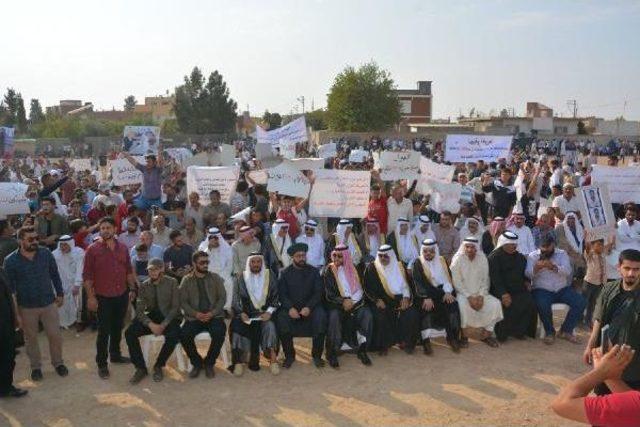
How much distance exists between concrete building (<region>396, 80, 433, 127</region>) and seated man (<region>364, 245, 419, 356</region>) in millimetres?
75942

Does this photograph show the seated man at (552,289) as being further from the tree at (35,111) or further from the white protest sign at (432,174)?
the tree at (35,111)

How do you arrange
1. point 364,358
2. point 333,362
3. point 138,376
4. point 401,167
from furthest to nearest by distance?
point 401,167 < point 364,358 < point 333,362 < point 138,376

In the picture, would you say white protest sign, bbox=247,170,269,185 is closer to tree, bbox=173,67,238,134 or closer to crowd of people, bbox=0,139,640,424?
crowd of people, bbox=0,139,640,424

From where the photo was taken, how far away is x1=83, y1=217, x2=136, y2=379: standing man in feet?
21.6

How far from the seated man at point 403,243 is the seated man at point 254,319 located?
2.43 metres

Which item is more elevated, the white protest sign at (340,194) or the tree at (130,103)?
the tree at (130,103)

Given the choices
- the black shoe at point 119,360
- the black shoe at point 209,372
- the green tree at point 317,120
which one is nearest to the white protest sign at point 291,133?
the black shoe at point 119,360

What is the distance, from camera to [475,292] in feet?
25.4

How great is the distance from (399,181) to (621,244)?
4.25 meters

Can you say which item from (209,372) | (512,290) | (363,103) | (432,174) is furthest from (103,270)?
(363,103)

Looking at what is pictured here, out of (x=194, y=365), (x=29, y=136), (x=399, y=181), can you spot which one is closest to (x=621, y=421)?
(x=194, y=365)

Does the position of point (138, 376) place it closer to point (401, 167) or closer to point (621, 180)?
point (401, 167)

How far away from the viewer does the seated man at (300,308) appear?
692 centimetres

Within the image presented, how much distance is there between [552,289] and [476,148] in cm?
602
